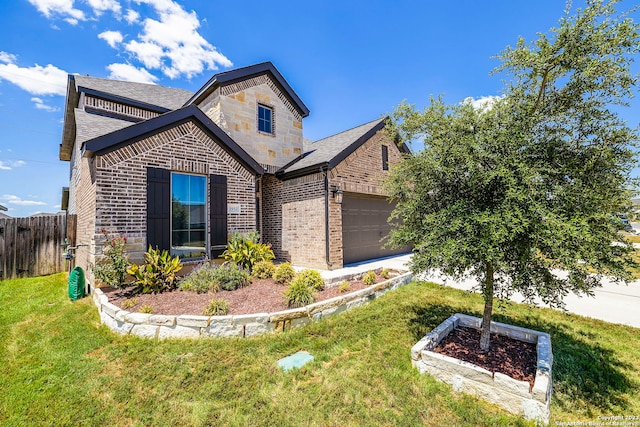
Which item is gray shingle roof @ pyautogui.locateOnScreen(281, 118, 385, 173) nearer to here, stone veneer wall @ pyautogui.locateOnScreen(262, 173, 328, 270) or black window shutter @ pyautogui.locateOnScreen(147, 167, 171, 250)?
stone veneer wall @ pyautogui.locateOnScreen(262, 173, 328, 270)

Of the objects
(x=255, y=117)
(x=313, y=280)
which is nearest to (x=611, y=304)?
(x=313, y=280)

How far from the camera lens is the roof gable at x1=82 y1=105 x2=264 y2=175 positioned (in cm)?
585

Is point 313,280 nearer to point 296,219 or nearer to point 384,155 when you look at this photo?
point 296,219

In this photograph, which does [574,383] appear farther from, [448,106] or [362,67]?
[362,67]

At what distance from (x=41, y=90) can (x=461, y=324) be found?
24017 millimetres

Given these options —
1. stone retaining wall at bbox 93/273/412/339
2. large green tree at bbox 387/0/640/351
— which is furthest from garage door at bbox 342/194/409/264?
large green tree at bbox 387/0/640/351

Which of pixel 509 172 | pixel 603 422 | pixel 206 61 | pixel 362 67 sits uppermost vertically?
pixel 206 61

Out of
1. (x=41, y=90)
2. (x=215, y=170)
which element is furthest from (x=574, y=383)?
(x=41, y=90)

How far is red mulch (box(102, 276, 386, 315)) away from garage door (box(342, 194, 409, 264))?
12.0 feet

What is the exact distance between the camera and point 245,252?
736 centimetres

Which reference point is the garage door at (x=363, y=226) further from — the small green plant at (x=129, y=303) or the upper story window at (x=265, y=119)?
the small green plant at (x=129, y=303)

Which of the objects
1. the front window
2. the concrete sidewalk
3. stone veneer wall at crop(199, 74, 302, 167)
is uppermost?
stone veneer wall at crop(199, 74, 302, 167)

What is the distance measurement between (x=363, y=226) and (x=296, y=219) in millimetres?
2767

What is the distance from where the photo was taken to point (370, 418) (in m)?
2.59
